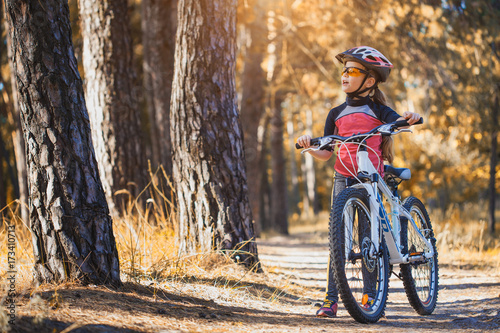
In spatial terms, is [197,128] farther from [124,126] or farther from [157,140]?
[157,140]

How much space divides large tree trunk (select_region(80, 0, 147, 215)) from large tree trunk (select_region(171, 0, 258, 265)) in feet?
6.29

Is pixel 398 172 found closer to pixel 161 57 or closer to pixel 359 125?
pixel 359 125

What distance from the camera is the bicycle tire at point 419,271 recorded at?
3639 mm

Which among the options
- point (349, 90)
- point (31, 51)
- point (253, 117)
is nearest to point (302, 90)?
point (253, 117)

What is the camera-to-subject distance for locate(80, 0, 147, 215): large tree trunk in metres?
6.22

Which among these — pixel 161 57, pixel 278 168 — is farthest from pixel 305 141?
pixel 278 168

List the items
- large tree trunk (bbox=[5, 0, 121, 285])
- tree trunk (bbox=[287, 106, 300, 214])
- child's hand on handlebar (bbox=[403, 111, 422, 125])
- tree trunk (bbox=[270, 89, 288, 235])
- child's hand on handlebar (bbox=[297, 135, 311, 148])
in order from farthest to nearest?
tree trunk (bbox=[287, 106, 300, 214]) < tree trunk (bbox=[270, 89, 288, 235]) < child's hand on handlebar (bbox=[297, 135, 311, 148]) < child's hand on handlebar (bbox=[403, 111, 422, 125]) < large tree trunk (bbox=[5, 0, 121, 285])

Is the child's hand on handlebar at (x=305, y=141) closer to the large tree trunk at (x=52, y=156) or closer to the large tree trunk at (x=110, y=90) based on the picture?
the large tree trunk at (x=52, y=156)

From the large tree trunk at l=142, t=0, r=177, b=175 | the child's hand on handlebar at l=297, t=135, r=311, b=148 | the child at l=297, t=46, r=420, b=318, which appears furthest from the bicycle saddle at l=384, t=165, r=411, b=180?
the large tree trunk at l=142, t=0, r=177, b=175

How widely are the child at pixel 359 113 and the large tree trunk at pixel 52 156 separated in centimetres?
161

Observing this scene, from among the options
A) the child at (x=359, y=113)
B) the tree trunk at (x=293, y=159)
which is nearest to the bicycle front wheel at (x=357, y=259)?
the child at (x=359, y=113)

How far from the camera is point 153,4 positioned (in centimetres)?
860

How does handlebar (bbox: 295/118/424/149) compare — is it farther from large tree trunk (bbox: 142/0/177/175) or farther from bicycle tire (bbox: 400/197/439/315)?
large tree trunk (bbox: 142/0/177/175)

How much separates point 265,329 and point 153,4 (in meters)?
7.19
